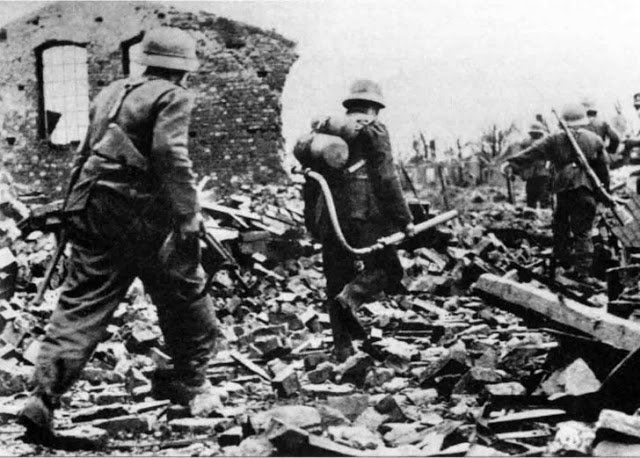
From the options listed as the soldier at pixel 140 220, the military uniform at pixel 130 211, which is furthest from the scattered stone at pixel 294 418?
the military uniform at pixel 130 211

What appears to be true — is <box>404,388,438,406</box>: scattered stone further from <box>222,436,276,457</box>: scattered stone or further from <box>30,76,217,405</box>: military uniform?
<box>30,76,217,405</box>: military uniform

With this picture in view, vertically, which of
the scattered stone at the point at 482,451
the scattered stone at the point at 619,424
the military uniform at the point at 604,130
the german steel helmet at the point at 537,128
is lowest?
the scattered stone at the point at 482,451

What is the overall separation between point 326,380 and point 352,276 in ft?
3.05

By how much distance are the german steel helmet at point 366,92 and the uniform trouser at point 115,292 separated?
1793 millimetres

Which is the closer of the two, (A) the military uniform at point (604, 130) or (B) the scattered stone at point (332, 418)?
(B) the scattered stone at point (332, 418)

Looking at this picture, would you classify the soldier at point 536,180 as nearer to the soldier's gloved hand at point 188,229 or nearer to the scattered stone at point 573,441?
the soldier's gloved hand at point 188,229

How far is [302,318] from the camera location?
252 inches

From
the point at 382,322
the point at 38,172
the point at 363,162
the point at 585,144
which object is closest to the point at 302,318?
the point at 382,322

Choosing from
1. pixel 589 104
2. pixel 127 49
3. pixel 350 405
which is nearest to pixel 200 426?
pixel 350 405

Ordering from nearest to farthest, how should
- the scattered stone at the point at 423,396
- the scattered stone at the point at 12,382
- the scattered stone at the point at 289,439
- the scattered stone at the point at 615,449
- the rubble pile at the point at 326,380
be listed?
the scattered stone at the point at 615,449 → the scattered stone at the point at 289,439 → the rubble pile at the point at 326,380 → the scattered stone at the point at 423,396 → the scattered stone at the point at 12,382

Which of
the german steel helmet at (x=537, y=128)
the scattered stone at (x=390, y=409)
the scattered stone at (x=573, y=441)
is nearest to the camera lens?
the scattered stone at (x=573, y=441)

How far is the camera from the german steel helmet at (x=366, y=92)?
17.2 feet

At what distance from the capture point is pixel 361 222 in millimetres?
5320

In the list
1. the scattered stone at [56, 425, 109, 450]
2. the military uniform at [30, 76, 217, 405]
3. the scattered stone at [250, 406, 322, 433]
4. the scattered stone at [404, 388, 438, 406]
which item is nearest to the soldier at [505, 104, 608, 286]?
the scattered stone at [404, 388, 438, 406]
